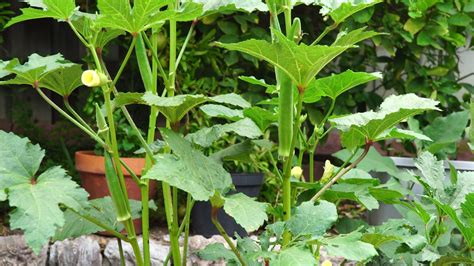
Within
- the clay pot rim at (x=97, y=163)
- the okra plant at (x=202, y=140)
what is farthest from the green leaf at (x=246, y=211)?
the clay pot rim at (x=97, y=163)

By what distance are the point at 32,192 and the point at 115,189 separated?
0.21 metres

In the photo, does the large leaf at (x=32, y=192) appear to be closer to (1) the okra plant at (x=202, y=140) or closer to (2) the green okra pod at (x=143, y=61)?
(1) the okra plant at (x=202, y=140)

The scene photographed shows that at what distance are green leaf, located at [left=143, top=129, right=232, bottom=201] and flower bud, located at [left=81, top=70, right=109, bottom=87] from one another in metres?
0.13

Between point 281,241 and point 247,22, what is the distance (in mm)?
2193

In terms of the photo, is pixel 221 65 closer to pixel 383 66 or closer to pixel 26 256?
pixel 383 66

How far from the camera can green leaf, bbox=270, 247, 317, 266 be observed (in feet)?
2.89

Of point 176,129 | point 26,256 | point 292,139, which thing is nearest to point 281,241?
point 292,139

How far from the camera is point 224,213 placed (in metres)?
2.81

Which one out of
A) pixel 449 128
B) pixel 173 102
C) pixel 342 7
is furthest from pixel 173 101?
pixel 449 128

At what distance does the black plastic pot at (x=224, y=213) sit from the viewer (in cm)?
279

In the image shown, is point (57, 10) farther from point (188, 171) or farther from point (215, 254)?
point (215, 254)

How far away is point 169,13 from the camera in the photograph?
0.99 meters

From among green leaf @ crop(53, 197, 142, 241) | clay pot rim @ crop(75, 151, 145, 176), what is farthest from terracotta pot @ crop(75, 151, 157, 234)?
green leaf @ crop(53, 197, 142, 241)

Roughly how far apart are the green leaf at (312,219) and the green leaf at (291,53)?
22cm
